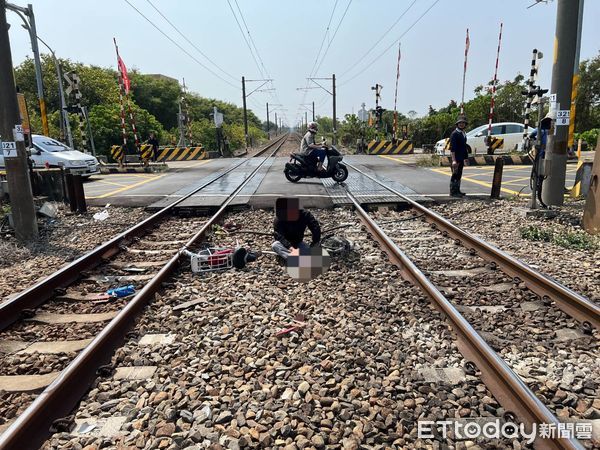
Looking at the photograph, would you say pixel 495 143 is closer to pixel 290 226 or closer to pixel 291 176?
pixel 291 176

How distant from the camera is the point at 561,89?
345 inches

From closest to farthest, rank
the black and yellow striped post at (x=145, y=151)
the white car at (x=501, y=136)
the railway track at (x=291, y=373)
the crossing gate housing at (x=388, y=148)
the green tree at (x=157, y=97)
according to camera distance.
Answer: the railway track at (x=291, y=373), the black and yellow striped post at (x=145, y=151), the white car at (x=501, y=136), the crossing gate housing at (x=388, y=148), the green tree at (x=157, y=97)

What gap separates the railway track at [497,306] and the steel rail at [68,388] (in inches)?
112

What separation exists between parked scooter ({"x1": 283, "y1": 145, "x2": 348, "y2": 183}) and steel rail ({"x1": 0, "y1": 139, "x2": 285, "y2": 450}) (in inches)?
364

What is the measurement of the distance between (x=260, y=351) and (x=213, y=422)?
90 cm

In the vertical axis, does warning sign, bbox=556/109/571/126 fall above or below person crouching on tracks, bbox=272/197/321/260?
above

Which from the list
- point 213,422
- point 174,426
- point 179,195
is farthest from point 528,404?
point 179,195

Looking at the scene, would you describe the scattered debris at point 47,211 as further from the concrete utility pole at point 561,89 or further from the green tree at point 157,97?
the green tree at point 157,97

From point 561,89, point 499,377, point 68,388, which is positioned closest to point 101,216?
point 68,388

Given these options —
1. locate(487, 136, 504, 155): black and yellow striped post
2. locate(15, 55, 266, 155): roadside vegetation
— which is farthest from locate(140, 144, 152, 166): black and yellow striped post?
locate(487, 136, 504, 155): black and yellow striped post

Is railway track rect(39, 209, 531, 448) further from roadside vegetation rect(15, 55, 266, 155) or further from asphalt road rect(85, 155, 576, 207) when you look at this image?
roadside vegetation rect(15, 55, 266, 155)

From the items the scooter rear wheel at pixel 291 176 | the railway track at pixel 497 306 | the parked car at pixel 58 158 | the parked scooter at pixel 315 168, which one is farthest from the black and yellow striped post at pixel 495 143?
the parked car at pixel 58 158

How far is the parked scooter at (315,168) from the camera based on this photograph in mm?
13273

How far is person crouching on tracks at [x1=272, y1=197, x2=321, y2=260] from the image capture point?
5934 millimetres
